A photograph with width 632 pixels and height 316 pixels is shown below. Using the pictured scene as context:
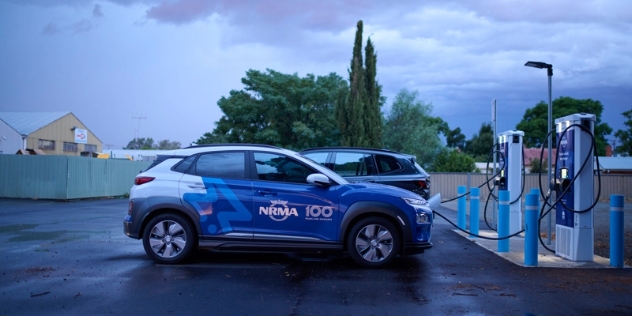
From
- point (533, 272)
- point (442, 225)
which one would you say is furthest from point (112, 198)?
point (533, 272)

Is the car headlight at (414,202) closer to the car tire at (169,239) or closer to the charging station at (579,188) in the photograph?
the charging station at (579,188)

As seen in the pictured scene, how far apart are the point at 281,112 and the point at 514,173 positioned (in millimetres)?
28730

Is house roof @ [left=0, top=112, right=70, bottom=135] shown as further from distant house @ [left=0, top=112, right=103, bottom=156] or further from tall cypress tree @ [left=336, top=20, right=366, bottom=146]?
tall cypress tree @ [left=336, top=20, right=366, bottom=146]

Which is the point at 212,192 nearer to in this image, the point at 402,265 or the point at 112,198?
the point at 402,265

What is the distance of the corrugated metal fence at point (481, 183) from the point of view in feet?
108

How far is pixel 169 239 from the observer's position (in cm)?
888

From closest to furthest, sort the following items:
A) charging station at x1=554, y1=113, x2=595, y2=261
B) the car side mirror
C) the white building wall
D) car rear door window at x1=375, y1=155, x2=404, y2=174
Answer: the car side mirror → charging station at x1=554, y1=113, x2=595, y2=261 → car rear door window at x1=375, y1=155, x2=404, y2=174 → the white building wall

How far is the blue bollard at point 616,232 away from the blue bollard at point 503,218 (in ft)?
5.66

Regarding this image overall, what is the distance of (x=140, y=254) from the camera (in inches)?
388

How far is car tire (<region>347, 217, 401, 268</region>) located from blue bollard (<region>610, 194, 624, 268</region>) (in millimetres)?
3239

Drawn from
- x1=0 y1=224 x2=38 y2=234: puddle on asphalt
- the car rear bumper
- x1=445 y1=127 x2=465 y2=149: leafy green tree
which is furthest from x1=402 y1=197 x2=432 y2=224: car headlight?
x1=445 y1=127 x2=465 y2=149: leafy green tree

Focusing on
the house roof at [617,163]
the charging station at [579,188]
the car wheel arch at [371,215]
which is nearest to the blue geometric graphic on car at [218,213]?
the car wheel arch at [371,215]

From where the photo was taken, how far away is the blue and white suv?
8.72 m

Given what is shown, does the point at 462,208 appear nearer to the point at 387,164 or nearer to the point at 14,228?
the point at 387,164
